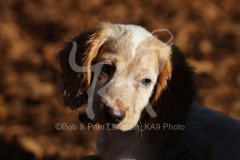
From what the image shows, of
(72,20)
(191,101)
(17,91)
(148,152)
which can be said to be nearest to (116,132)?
(148,152)

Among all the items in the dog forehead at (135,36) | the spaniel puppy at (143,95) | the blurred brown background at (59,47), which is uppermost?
the dog forehead at (135,36)

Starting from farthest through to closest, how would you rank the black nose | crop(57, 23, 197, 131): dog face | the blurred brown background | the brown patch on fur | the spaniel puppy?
1. the blurred brown background
2. the brown patch on fur
3. the spaniel puppy
4. crop(57, 23, 197, 131): dog face
5. the black nose

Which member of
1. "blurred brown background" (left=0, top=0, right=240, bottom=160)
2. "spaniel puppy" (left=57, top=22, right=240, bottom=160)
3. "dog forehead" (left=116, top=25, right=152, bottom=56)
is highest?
"dog forehead" (left=116, top=25, right=152, bottom=56)

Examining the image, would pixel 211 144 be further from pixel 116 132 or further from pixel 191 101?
pixel 116 132

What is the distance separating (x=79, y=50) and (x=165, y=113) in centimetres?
74

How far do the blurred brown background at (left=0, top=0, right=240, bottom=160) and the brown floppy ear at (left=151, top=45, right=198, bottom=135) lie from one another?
1668 millimetres

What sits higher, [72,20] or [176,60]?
[176,60]

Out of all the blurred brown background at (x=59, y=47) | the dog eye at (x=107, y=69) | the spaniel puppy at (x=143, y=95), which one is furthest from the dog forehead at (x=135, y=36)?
the blurred brown background at (x=59, y=47)

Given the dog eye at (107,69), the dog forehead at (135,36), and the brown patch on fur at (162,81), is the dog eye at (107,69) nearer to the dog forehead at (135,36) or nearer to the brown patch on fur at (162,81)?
the dog forehead at (135,36)

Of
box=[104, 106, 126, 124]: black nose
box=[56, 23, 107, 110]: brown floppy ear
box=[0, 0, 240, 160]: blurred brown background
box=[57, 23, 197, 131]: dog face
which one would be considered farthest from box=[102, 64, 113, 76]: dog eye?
box=[0, 0, 240, 160]: blurred brown background

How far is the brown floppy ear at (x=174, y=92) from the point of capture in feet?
12.1

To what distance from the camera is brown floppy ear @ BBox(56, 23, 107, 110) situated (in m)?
3.68

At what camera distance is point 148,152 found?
3684mm

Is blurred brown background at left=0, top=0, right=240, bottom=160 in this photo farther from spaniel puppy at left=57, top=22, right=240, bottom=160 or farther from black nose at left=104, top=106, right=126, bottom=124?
black nose at left=104, top=106, right=126, bottom=124
